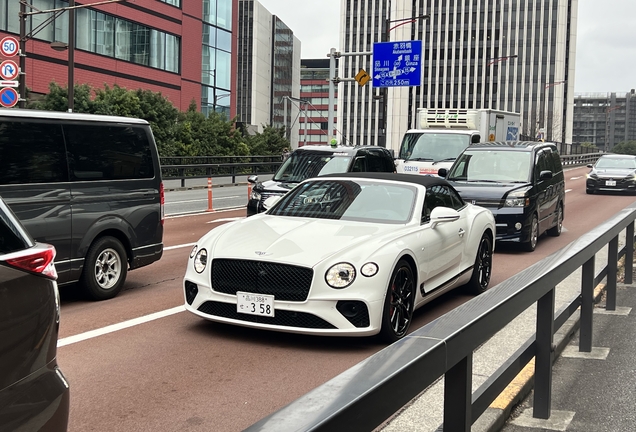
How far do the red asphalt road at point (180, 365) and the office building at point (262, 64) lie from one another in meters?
90.6

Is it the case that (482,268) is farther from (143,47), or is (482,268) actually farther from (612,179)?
(143,47)

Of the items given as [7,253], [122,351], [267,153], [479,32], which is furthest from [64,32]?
[479,32]

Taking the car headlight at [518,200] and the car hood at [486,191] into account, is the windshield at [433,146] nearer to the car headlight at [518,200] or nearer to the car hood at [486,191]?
the car hood at [486,191]

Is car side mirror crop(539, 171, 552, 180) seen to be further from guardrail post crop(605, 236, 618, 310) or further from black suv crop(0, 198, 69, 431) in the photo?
black suv crop(0, 198, 69, 431)

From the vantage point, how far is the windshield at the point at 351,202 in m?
7.82

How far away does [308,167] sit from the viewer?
1564cm

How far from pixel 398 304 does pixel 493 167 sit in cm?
867

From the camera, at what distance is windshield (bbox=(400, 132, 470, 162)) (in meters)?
21.2

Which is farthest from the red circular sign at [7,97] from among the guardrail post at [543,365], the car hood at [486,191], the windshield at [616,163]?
the windshield at [616,163]

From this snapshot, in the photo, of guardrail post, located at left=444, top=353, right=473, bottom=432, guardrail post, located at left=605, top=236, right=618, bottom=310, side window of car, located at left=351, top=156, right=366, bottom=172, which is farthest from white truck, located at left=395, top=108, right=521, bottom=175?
guardrail post, located at left=444, top=353, right=473, bottom=432

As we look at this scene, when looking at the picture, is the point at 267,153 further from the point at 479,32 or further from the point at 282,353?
the point at 479,32

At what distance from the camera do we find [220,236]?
7.12 metres

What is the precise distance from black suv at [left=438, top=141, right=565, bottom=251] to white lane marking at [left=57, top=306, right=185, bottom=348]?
723 centimetres

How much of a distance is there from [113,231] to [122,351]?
262 centimetres
